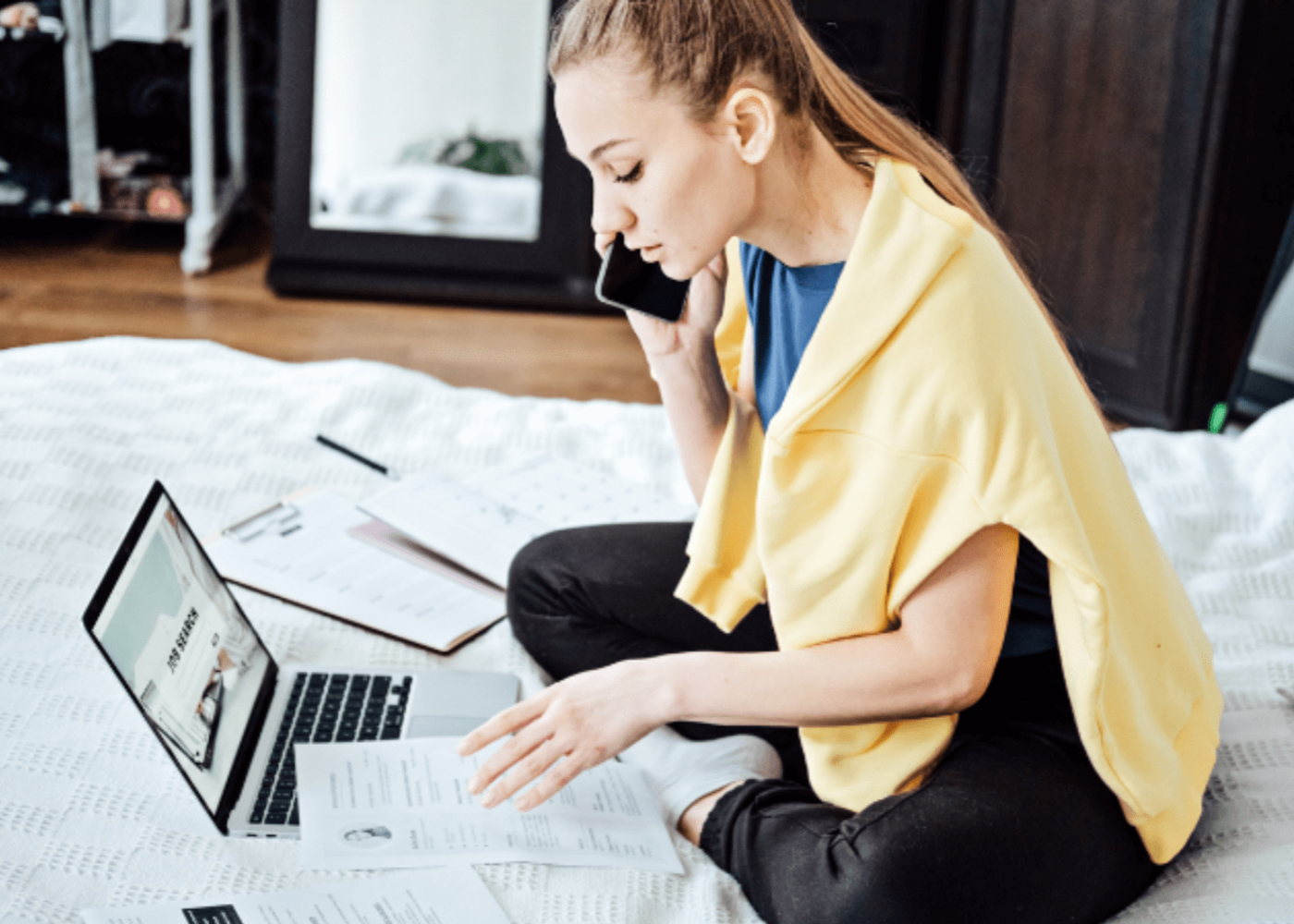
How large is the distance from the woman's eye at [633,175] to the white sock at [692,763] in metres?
0.46

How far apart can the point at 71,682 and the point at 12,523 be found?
0.24 m

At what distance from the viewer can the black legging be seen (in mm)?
841

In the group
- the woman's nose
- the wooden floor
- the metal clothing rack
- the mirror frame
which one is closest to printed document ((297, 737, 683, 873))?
the woman's nose

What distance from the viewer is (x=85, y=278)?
9.29 ft

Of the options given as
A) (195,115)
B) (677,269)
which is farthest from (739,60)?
(195,115)

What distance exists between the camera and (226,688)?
3.19 feet

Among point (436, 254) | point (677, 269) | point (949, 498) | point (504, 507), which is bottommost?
point (436, 254)

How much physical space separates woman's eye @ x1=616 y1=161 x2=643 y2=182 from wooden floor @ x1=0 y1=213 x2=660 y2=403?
1.57 m

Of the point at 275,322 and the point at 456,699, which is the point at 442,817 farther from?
the point at 275,322

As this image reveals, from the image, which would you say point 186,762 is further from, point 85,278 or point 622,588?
point 85,278

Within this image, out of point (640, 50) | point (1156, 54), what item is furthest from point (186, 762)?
point (1156, 54)

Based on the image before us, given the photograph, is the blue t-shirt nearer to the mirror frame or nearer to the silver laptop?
the silver laptop

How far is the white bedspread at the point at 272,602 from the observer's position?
0.86m

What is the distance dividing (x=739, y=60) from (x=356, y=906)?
23.5 inches
